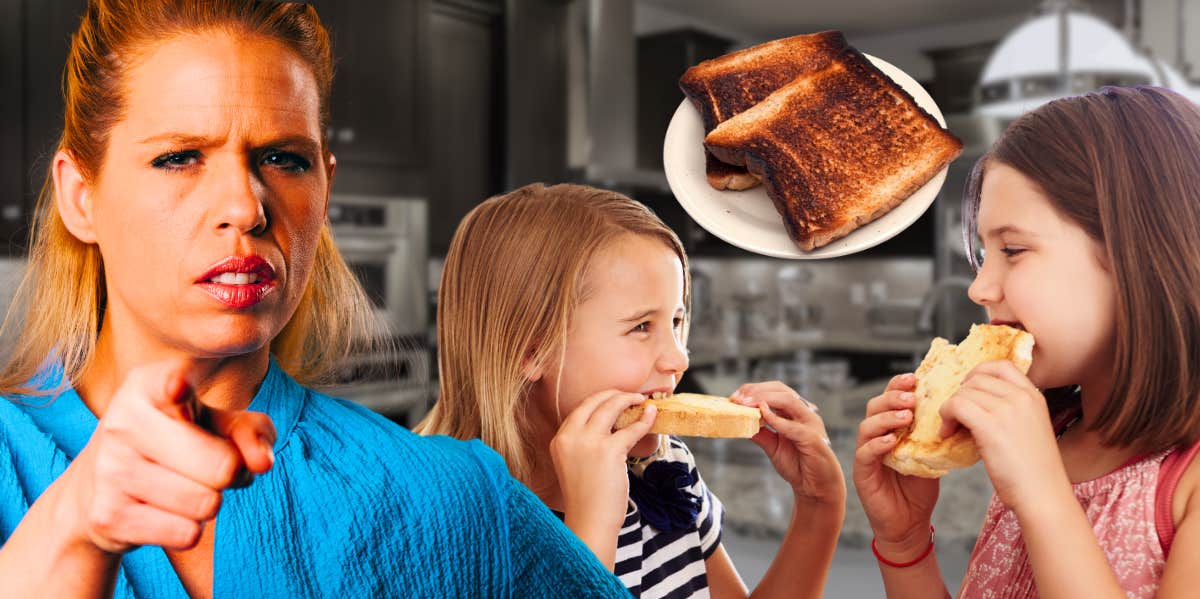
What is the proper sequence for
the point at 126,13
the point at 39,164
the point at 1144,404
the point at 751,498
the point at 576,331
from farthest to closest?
1. the point at 751,498
2. the point at 576,331
3. the point at 1144,404
4. the point at 39,164
5. the point at 126,13

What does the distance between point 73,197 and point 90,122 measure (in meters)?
0.04

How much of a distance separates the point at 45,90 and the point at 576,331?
87.0 inches

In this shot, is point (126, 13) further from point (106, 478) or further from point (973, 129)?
point (973, 129)

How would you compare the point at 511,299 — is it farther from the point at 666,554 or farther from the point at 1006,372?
the point at 1006,372

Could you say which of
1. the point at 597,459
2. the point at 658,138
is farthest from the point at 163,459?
the point at 658,138

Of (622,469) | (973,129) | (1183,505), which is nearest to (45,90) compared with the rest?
(622,469)

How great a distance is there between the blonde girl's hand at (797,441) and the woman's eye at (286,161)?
1.77ft

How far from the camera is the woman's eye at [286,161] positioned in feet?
1.53

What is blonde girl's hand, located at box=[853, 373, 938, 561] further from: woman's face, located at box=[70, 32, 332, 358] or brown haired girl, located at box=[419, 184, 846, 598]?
woman's face, located at box=[70, 32, 332, 358]

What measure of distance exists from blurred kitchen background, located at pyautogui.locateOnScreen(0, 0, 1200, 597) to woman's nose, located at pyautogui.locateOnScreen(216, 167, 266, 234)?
175 mm

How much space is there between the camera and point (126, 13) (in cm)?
44

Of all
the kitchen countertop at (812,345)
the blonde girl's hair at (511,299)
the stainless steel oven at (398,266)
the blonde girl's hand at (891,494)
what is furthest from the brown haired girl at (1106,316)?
the kitchen countertop at (812,345)

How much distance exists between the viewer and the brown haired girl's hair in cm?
71

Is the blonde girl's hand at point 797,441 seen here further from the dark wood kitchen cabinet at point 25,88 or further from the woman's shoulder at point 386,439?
the dark wood kitchen cabinet at point 25,88
